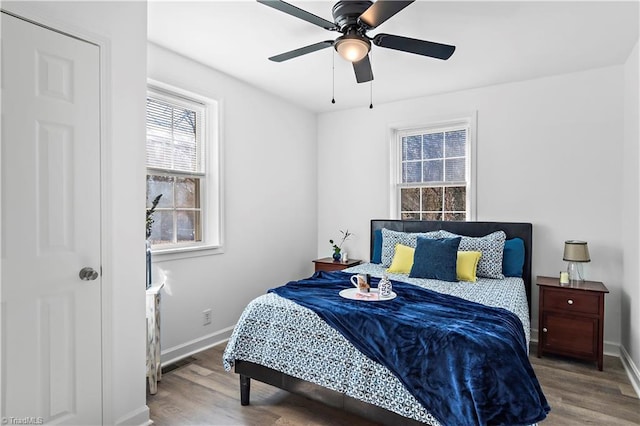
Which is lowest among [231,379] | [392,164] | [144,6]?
[231,379]

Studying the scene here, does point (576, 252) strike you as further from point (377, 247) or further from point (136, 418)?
point (136, 418)

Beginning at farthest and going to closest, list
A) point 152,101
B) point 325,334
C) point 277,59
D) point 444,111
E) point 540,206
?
1. point 444,111
2. point 540,206
3. point 152,101
4. point 277,59
5. point 325,334

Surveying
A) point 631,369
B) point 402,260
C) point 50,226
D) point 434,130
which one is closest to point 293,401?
point 402,260

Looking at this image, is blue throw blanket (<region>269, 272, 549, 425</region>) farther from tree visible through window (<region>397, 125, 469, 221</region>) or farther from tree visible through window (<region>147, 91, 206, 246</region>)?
tree visible through window (<region>397, 125, 469, 221</region>)

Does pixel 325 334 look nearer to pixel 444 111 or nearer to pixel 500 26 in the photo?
pixel 500 26

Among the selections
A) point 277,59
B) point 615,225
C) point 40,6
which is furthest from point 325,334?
point 615,225

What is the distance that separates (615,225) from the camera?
3.38 m

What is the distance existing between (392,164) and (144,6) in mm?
3147

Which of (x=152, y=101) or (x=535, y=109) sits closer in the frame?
(x=152, y=101)

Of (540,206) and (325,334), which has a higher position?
(540,206)

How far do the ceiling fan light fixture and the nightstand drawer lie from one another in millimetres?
2623

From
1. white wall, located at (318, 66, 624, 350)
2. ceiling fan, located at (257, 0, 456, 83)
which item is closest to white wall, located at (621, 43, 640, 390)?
white wall, located at (318, 66, 624, 350)

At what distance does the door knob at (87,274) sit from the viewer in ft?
6.34

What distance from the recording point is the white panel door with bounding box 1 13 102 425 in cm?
168
